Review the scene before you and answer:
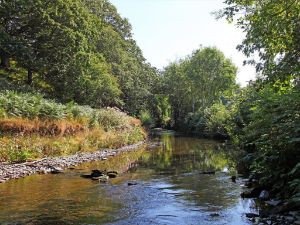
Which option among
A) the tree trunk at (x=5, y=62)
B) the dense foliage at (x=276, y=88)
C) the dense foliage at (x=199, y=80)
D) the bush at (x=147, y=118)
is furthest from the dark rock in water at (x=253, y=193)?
the bush at (x=147, y=118)

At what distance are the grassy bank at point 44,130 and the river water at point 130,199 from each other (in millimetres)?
3016

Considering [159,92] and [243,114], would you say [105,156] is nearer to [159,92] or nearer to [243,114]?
[243,114]

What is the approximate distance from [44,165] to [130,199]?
24.8 ft

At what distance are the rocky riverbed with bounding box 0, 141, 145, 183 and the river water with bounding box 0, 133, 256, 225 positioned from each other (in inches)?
25.0

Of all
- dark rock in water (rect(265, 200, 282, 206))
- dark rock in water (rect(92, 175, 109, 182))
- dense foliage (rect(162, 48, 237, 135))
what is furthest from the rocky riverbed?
dense foliage (rect(162, 48, 237, 135))

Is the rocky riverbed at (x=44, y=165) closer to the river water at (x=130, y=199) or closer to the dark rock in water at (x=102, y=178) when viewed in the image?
the river water at (x=130, y=199)

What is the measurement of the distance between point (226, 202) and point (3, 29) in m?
27.6

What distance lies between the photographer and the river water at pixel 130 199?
10320mm

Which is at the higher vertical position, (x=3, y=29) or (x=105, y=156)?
(x=3, y=29)

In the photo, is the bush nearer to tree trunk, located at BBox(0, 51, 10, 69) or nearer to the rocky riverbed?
tree trunk, located at BBox(0, 51, 10, 69)

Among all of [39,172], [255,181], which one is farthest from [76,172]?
[255,181]

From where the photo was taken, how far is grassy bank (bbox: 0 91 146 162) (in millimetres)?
20031

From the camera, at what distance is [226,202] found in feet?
39.5

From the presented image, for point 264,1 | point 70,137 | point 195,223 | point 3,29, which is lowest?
point 195,223
